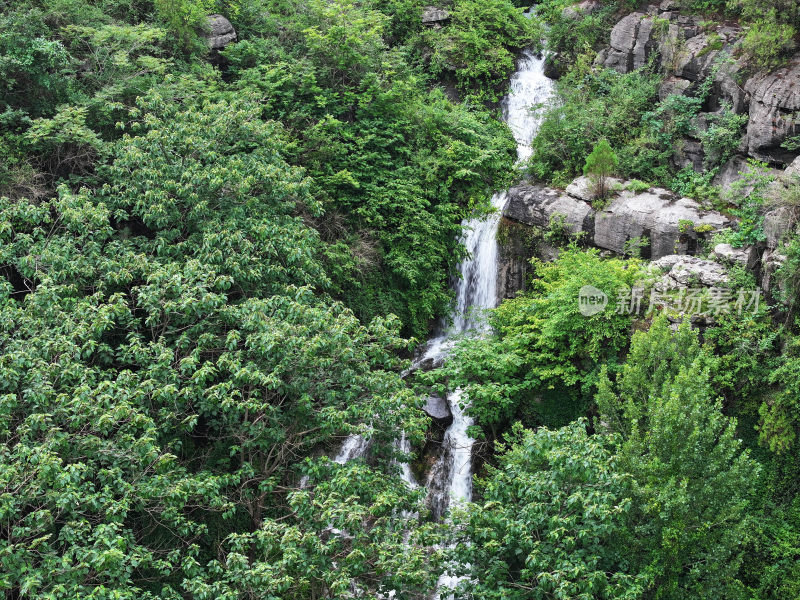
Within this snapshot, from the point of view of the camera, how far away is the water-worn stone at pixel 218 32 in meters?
18.9

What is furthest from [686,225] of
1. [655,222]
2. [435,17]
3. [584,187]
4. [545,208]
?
[435,17]

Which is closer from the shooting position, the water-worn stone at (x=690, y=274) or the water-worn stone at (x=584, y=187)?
the water-worn stone at (x=690, y=274)

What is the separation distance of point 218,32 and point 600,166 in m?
11.7

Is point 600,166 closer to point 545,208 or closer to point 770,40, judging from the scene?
point 545,208

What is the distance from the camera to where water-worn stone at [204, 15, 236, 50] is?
18.9 m

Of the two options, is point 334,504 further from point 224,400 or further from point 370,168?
point 370,168

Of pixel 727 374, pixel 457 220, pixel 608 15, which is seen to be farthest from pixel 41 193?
pixel 608 15

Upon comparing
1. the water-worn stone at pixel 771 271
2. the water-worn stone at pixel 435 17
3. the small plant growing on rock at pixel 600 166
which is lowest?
the water-worn stone at pixel 771 271

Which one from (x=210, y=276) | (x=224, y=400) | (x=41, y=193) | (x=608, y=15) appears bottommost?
(x=224, y=400)

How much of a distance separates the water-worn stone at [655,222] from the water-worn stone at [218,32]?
39.3 ft

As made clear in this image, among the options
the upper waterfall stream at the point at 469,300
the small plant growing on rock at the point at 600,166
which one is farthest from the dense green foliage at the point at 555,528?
the small plant growing on rock at the point at 600,166

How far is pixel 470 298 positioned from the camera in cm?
1791

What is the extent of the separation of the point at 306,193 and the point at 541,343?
592 cm

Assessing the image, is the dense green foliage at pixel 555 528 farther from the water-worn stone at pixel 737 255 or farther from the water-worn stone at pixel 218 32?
the water-worn stone at pixel 218 32
